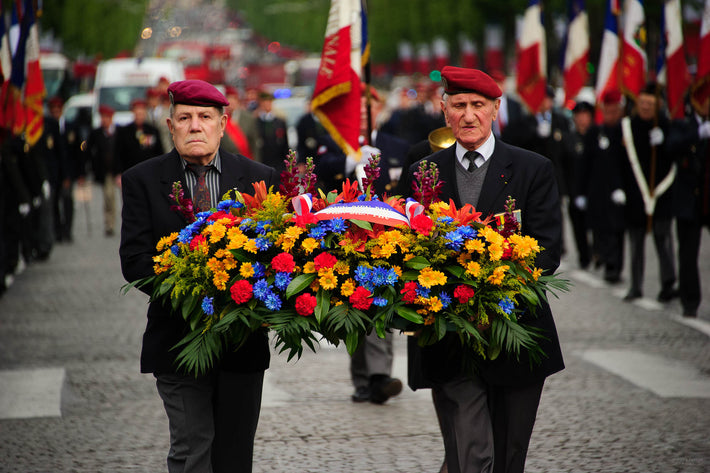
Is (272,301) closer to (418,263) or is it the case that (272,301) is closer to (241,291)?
(241,291)

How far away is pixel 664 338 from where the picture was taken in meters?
10.1

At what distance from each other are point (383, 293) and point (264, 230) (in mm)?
497

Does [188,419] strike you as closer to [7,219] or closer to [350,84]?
[350,84]

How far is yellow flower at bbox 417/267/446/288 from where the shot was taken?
13.9 ft

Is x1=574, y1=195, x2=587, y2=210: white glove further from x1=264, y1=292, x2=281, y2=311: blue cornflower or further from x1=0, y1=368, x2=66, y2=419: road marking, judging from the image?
x1=264, y1=292, x2=281, y2=311: blue cornflower

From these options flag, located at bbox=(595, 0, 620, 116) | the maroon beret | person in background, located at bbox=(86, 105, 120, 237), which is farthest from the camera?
person in background, located at bbox=(86, 105, 120, 237)

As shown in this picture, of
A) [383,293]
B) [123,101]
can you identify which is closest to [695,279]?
[383,293]

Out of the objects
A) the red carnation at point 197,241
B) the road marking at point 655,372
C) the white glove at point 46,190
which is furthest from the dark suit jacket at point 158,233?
the white glove at point 46,190

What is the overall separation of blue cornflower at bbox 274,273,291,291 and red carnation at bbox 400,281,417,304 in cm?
42

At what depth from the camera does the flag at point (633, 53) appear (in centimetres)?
1535

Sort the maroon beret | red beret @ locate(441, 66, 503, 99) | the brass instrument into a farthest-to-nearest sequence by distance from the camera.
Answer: the brass instrument → red beret @ locate(441, 66, 503, 99) → the maroon beret

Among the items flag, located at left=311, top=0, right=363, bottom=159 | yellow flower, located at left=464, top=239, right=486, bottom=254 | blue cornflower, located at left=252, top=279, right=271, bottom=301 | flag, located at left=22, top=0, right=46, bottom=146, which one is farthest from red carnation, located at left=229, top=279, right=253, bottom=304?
flag, located at left=22, top=0, right=46, bottom=146

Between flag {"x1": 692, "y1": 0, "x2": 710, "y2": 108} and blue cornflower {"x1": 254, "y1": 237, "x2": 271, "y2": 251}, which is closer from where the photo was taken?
blue cornflower {"x1": 254, "y1": 237, "x2": 271, "y2": 251}

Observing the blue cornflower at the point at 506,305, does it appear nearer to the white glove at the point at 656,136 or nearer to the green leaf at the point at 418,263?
the green leaf at the point at 418,263
